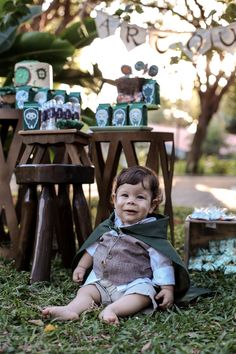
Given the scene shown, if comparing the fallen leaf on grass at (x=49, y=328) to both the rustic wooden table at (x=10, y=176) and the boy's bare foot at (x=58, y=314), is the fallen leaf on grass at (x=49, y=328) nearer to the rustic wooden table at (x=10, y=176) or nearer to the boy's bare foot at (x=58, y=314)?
the boy's bare foot at (x=58, y=314)

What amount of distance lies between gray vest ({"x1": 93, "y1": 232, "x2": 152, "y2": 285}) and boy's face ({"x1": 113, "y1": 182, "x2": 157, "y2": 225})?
11 cm

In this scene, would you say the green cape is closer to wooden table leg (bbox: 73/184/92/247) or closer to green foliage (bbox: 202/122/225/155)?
wooden table leg (bbox: 73/184/92/247)

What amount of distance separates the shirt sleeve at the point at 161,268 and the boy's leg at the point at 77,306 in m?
0.33

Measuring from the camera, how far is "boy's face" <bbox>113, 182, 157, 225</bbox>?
297cm

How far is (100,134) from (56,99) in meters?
0.39

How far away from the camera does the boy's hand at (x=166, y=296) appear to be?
2.79m

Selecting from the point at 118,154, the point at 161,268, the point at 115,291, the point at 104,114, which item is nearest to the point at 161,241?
the point at 161,268

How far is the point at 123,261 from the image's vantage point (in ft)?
9.59

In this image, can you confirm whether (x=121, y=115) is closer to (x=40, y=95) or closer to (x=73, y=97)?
(x=73, y=97)

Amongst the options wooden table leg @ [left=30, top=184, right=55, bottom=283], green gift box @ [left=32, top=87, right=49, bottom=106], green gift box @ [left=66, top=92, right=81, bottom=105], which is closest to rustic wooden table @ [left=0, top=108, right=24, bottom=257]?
green gift box @ [left=32, top=87, right=49, bottom=106]

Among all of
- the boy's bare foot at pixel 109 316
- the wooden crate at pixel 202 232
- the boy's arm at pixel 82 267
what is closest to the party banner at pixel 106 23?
the wooden crate at pixel 202 232

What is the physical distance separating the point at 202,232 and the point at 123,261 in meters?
1.08

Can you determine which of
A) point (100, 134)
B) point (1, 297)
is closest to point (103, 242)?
point (1, 297)

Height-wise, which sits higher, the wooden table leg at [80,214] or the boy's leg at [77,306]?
the wooden table leg at [80,214]
